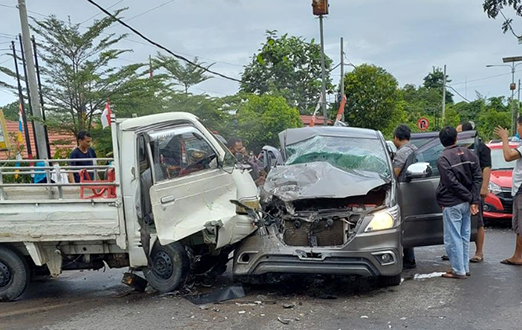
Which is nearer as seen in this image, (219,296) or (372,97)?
(219,296)

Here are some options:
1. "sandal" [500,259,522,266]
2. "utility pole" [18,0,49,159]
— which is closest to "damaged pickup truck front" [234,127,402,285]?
"sandal" [500,259,522,266]

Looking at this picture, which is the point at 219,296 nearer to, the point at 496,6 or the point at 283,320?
the point at 283,320

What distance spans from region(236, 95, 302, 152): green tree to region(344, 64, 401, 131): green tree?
659cm

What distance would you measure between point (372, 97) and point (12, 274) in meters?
22.4

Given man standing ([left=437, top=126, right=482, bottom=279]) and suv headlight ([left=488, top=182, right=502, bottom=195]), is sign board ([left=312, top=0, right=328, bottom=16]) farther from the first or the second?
man standing ([left=437, top=126, right=482, bottom=279])

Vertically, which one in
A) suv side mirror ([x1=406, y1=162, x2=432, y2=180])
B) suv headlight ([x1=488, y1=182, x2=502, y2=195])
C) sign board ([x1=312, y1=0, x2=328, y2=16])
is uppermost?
sign board ([x1=312, y1=0, x2=328, y2=16])

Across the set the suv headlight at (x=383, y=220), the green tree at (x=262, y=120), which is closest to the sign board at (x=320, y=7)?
the green tree at (x=262, y=120)

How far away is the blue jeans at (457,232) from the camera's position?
5508 millimetres

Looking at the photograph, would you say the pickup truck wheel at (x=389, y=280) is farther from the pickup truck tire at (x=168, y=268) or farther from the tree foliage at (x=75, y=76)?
the tree foliage at (x=75, y=76)

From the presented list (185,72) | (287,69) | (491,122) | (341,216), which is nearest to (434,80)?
(491,122)

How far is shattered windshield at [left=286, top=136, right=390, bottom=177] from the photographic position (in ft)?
18.8

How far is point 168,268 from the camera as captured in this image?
17.7 ft

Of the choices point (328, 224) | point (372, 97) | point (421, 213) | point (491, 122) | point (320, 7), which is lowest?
point (421, 213)

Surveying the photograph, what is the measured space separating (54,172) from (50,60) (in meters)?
8.06
